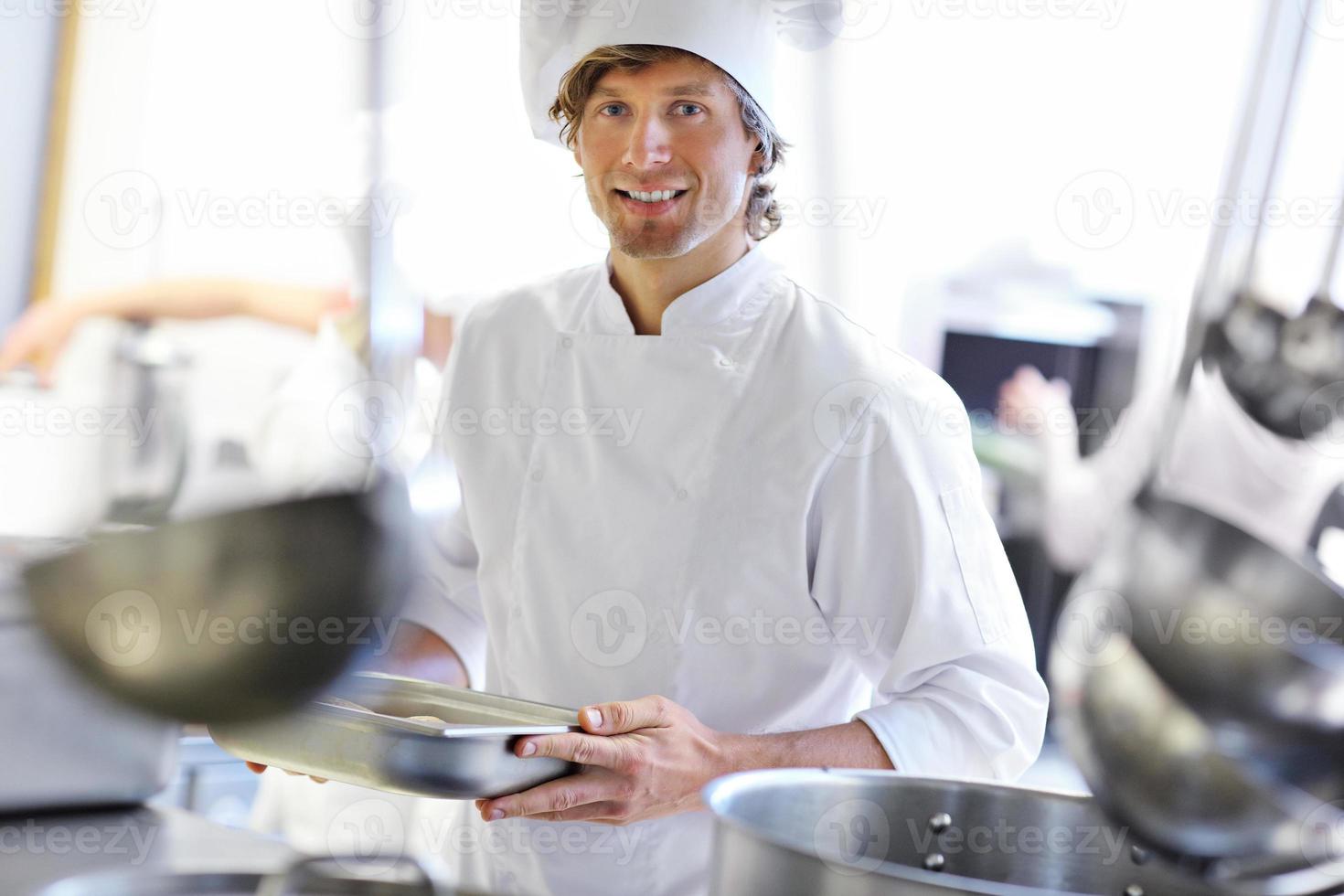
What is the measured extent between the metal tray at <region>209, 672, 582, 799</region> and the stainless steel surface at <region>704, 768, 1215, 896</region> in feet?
0.61

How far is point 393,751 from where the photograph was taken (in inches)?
29.9

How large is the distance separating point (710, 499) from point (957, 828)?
0.52 m

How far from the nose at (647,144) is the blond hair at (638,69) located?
56 mm

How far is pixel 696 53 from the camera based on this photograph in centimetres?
122

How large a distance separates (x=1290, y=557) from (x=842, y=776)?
0.89 ft

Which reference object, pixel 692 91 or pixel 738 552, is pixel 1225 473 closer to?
pixel 738 552

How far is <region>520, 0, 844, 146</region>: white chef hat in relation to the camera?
1210 mm

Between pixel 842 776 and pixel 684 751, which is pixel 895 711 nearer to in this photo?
pixel 684 751

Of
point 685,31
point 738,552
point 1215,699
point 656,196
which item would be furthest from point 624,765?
point 685,31

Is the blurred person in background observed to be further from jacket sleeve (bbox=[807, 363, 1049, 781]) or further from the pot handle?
the pot handle

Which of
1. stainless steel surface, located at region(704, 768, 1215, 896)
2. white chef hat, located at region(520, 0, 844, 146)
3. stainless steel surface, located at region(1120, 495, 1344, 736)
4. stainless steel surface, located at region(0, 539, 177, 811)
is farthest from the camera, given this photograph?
white chef hat, located at region(520, 0, 844, 146)

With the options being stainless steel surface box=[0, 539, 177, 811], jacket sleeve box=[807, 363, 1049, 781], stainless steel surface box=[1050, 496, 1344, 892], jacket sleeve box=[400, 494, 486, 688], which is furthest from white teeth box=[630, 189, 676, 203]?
stainless steel surface box=[1050, 496, 1344, 892]

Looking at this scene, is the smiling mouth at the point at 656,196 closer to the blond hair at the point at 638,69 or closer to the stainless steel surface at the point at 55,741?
the blond hair at the point at 638,69

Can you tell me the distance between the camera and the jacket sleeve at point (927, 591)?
3.55 feet
